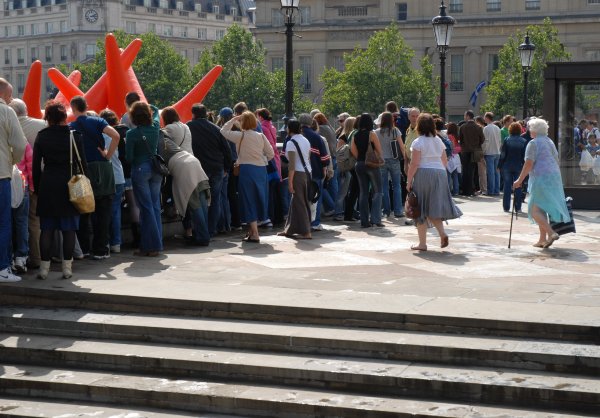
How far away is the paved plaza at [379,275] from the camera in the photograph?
35.1ft

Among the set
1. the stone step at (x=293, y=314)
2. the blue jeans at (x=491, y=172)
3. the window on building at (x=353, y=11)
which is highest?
the window on building at (x=353, y=11)

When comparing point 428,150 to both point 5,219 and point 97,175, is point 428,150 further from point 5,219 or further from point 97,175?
point 5,219

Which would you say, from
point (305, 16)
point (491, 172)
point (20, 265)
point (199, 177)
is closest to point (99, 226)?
point (20, 265)

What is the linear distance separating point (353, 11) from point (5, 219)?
8819 centimetres

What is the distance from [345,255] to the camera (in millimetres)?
14594

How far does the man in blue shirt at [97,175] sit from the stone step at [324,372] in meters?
3.34

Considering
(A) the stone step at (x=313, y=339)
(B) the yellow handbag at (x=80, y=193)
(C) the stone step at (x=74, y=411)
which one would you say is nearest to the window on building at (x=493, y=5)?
(B) the yellow handbag at (x=80, y=193)

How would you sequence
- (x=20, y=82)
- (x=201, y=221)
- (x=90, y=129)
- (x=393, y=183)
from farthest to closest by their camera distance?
(x=20, y=82) → (x=393, y=183) → (x=201, y=221) → (x=90, y=129)

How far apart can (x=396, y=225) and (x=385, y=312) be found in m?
8.50

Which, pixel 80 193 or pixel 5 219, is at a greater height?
pixel 80 193

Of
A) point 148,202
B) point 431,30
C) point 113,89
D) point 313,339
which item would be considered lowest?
point 313,339

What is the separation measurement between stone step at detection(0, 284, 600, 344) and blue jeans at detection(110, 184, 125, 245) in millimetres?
2784

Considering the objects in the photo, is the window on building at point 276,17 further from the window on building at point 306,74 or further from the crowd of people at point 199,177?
the crowd of people at point 199,177

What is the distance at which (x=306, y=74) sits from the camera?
10044 cm
